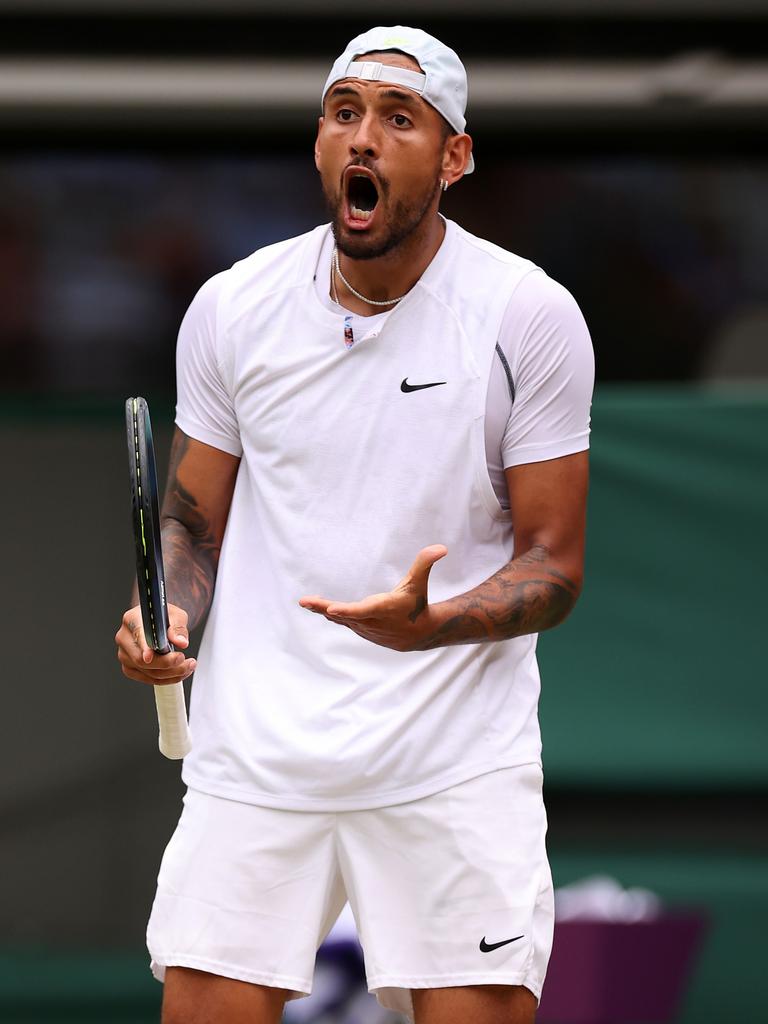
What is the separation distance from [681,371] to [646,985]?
240 cm

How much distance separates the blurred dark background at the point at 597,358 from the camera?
5.45 meters

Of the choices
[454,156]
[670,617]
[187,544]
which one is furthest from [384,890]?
[670,617]

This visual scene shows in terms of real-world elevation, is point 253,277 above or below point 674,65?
below

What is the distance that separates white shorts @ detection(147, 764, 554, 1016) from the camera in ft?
10.3

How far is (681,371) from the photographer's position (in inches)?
257

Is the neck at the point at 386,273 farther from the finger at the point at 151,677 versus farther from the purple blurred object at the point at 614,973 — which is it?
the purple blurred object at the point at 614,973

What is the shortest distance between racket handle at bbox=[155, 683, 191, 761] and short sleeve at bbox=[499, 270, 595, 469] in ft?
2.47

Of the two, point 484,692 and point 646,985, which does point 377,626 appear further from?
point 646,985

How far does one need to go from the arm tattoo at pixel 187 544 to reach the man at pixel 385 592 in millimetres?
22

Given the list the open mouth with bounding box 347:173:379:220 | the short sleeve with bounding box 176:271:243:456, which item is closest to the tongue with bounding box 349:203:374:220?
the open mouth with bounding box 347:173:379:220

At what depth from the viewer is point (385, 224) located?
3.20 metres

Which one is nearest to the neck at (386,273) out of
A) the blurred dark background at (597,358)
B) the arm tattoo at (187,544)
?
the arm tattoo at (187,544)

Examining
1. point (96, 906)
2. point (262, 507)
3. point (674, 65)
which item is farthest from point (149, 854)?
point (674, 65)

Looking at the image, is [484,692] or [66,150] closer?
[484,692]
